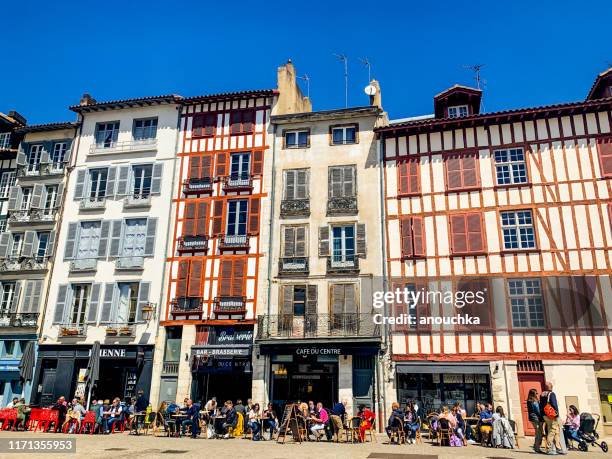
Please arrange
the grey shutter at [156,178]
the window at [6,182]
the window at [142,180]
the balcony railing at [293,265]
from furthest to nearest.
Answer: the window at [6,182], the window at [142,180], the grey shutter at [156,178], the balcony railing at [293,265]

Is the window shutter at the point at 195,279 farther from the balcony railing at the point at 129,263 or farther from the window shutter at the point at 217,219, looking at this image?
the balcony railing at the point at 129,263

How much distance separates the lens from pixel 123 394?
21906 mm

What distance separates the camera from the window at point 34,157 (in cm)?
2650

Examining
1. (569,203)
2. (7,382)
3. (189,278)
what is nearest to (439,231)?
Result: (569,203)

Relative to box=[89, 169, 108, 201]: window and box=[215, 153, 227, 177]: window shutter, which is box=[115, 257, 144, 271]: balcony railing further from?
box=[215, 153, 227, 177]: window shutter

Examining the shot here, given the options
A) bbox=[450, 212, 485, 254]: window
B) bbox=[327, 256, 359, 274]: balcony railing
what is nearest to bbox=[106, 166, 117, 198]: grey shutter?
bbox=[327, 256, 359, 274]: balcony railing

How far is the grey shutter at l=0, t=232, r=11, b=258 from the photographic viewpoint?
82.4ft

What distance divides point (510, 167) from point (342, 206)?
6913 mm

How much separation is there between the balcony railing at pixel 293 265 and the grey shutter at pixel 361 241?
2273mm

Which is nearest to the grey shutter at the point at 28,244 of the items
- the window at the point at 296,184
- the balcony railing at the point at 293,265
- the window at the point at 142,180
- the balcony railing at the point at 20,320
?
the balcony railing at the point at 20,320

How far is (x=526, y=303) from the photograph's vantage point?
19156mm

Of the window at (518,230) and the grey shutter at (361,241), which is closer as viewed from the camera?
the window at (518,230)

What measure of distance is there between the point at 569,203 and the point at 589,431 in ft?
27.8

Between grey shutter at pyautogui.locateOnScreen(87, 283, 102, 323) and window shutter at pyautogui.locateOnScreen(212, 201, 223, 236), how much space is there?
569cm
